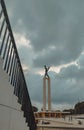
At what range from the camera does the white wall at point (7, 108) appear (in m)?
3.45

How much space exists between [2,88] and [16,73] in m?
1.16

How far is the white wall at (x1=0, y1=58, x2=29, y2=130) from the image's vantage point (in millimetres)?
3449

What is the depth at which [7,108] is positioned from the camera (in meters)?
3.73

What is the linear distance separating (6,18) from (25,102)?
2207 millimetres

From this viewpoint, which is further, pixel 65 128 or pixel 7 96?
pixel 65 128

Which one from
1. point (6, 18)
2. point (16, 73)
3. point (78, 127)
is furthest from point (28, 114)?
point (78, 127)

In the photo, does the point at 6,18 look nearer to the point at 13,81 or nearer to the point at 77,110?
the point at 13,81

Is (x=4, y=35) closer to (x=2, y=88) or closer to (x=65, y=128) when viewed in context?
(x=2, y=88)

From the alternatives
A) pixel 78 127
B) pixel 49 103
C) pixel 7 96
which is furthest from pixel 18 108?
pixel 49 103

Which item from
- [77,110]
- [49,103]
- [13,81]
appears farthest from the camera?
[77,110]

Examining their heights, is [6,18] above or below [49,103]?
below

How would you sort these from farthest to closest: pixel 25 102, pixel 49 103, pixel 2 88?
pixel 49 103 → pixel 25 102 → pixel 2 88

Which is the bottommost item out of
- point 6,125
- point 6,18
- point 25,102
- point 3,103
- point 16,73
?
point 6,125

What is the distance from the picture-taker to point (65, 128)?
14.3 m
